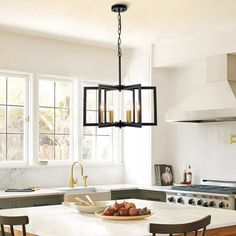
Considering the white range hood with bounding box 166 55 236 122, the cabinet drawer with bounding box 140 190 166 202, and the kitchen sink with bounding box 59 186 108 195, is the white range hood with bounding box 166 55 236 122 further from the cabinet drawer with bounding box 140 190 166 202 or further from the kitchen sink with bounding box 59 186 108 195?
the kitchen sink with bounding box 59 186 108 195

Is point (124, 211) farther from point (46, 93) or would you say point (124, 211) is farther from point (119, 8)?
point (46, 93)

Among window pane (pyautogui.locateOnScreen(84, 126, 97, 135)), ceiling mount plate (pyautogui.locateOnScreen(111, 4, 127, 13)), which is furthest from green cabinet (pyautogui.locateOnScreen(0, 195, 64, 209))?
ceiling mount plate (pyautogui.locateOnScreen(111, 4, 127, 13))

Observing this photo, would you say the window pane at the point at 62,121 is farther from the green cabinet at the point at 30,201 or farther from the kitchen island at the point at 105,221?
the kitchen island at the point at 105,221

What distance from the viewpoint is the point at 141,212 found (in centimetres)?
351

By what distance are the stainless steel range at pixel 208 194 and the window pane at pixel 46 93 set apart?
1921 millimetres

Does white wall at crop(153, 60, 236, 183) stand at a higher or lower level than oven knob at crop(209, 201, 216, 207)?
higher

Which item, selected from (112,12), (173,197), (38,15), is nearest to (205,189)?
(173,197)

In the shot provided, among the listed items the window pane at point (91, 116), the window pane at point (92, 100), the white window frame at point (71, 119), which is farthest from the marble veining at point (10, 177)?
the window pane at point (92, 100)

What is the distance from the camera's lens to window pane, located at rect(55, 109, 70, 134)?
6570 mm

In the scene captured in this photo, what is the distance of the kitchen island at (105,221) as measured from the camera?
9.87ft

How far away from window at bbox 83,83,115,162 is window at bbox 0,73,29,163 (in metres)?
0.97

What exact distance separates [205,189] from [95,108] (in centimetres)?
203

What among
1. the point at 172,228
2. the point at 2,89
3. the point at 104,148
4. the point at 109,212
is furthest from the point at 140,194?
the point at 172,228

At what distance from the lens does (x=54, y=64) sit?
643cm
